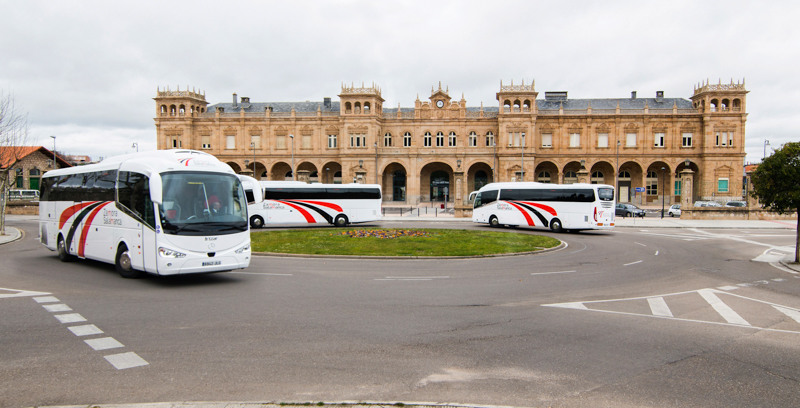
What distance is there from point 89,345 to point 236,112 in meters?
67.1

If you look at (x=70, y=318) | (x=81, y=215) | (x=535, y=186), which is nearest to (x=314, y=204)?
(x=535, y=186)

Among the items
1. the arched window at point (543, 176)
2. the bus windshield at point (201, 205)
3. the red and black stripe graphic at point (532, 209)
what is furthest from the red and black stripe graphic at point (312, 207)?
the arched window at point (543, 176)

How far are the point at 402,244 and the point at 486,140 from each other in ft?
157

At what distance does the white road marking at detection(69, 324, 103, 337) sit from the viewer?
7.71 meters

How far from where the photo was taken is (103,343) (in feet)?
23.7

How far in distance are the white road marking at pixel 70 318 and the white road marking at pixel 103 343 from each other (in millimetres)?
1436

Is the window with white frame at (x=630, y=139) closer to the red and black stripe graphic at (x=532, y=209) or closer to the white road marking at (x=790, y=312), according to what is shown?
the red and black stripe graphic at (x=532, y=209)

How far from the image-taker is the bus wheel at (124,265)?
40.4ft

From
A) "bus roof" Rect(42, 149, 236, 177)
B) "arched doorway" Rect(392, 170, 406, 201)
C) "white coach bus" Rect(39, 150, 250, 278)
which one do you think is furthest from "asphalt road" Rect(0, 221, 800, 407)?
"arched doorway" Rect(392, 170, 406, 201)

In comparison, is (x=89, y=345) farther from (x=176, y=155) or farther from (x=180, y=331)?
(x=176, y=155)

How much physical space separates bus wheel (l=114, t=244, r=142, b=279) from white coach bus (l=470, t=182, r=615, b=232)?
23675 millimetres

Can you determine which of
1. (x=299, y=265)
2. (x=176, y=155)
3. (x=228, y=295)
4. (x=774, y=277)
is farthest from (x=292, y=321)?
(x=774, y=277)

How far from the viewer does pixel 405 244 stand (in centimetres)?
2002

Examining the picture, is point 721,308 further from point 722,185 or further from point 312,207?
point 722,185
